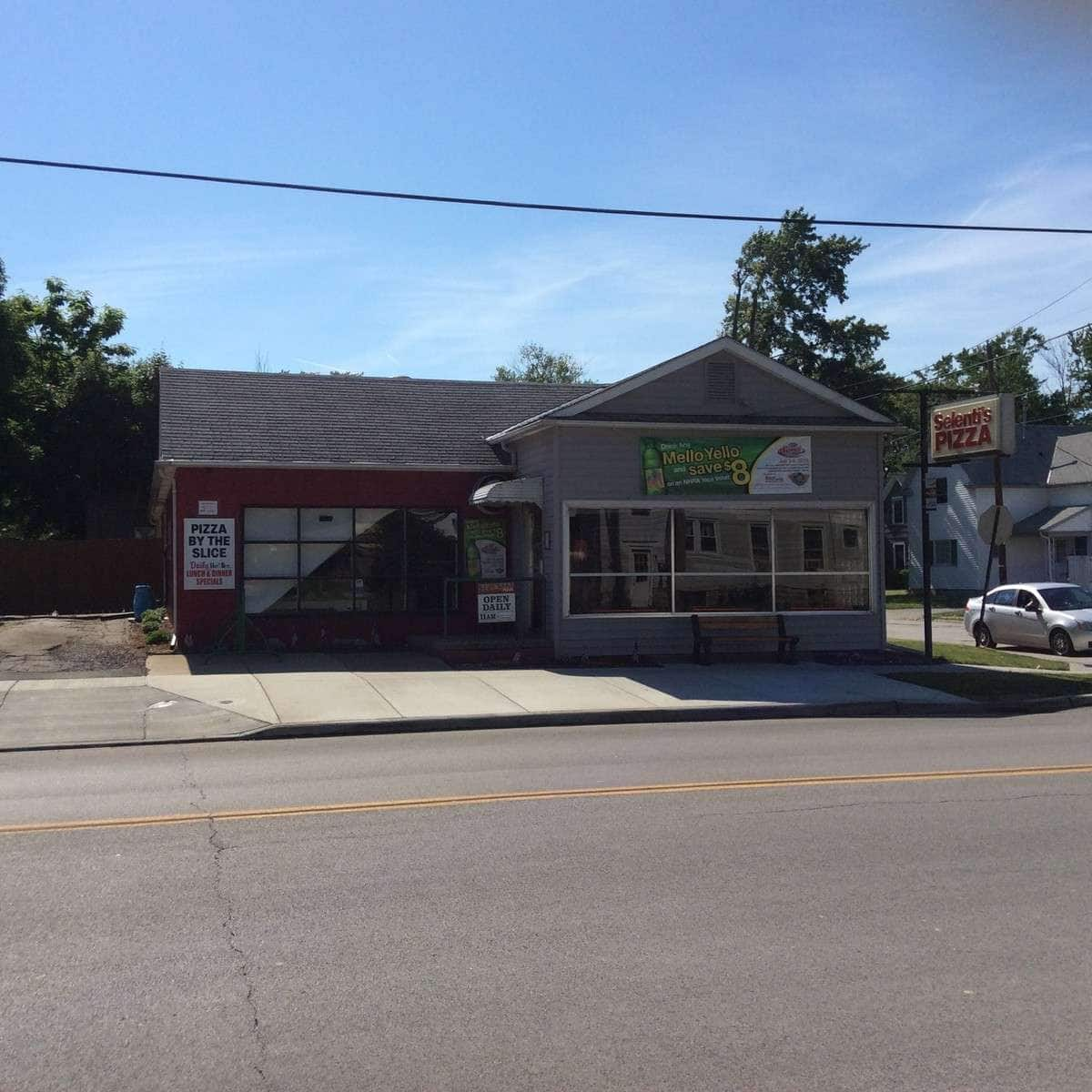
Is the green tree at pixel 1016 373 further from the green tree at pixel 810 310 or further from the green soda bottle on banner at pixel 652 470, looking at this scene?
the green soda bottle on banner at pixel 652 470

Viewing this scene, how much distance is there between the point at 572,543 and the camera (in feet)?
63.9

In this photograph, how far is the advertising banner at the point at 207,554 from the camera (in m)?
19.9

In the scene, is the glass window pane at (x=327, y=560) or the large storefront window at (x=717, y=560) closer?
the large storefront window at (x=717, y=560)

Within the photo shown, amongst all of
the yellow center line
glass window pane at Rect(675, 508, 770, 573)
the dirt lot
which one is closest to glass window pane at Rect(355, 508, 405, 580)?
the dirt lot

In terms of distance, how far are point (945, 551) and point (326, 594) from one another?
35.0 meters

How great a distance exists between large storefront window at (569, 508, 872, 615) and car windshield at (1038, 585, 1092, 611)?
6.34 meters

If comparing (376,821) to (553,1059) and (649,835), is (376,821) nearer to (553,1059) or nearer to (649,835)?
(649,835)

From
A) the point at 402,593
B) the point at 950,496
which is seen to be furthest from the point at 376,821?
the point at 950,496

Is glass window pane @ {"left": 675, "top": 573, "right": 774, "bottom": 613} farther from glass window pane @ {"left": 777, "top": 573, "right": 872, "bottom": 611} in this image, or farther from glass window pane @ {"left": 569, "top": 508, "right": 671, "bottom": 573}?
glass window pane @ {"left": 569, "top": 508, "right": 671, "bottom": 573}

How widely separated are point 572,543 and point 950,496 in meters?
34.1

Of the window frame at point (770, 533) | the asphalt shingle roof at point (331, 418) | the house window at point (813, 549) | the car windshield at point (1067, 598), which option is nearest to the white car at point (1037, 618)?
the car windshield at point (1067, 598)

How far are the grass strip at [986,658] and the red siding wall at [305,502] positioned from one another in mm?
8939

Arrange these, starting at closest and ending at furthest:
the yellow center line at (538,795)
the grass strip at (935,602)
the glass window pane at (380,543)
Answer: the yellow center line at (538,795)
the glass window pane at (380,543)
the grass strip at (935,602)

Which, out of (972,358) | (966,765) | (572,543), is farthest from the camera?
(972,358)
